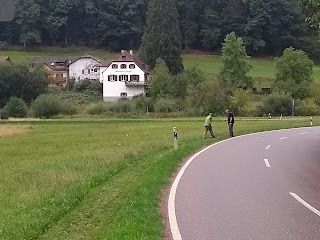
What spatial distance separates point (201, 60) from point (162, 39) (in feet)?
84.6

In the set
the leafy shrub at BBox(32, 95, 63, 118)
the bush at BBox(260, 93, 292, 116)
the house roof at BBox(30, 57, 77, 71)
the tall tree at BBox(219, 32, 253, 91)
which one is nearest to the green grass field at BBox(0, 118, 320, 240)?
the leafy shrub at BBox(32, 95, 63, 118)

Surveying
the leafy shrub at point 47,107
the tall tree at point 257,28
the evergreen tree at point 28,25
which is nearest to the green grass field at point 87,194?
the leafy shrub at point 47,107

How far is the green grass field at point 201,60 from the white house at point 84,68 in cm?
976

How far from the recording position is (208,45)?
130500 mm

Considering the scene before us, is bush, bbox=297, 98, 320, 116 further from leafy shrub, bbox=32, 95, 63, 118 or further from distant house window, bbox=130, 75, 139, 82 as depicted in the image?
leafy shrub, bbox=32, 95, 63, 118

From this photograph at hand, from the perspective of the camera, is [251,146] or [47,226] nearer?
[47,226]

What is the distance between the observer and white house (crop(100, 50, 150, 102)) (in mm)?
92938

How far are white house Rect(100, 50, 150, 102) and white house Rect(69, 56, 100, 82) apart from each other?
33.3 feet

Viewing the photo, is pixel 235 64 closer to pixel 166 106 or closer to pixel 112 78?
pixel 166 106

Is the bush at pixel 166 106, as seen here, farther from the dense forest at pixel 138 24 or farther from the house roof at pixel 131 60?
the dense forest at pixel 138 24

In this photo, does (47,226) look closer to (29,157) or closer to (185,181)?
(185,181)

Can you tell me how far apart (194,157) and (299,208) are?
10.1m

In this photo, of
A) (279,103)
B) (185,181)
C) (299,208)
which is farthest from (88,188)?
(279,103)

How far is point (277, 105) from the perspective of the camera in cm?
7088
